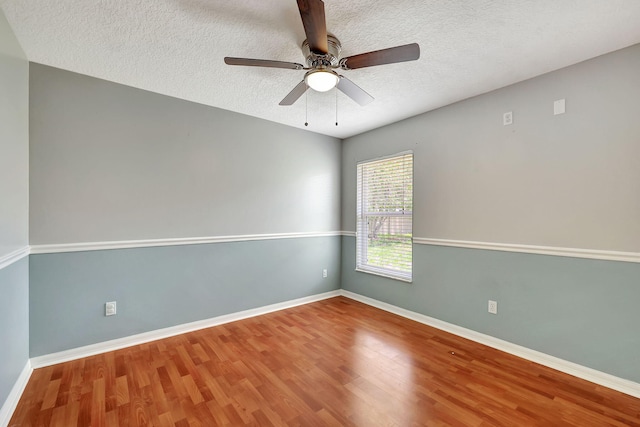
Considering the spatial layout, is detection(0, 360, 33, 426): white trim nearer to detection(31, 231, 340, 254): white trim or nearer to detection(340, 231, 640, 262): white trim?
detection(31, 231, 340, 254): white trim

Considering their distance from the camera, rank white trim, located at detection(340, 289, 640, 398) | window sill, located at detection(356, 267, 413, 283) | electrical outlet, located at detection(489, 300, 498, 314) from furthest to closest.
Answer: window sill, located at detection(356, 267, 413, 283) < electrical outlet, located at detection(489, 300, 498, 314) < white trim, located at detection(340, 289, 640, 398)

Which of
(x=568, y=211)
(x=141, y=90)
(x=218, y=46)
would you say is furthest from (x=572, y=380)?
(x=141, y=90)

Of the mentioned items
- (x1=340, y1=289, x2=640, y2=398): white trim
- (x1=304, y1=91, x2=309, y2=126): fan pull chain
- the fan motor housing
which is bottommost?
(x1=340, y1=289, x2=640, y2=398): white trim

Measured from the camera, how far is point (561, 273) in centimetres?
227

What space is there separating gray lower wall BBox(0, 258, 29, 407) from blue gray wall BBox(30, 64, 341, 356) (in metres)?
0.14

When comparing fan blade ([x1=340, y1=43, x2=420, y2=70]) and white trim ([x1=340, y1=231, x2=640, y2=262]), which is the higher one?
fan blade ([x1=340, y1=43, x2=420, y2=70])

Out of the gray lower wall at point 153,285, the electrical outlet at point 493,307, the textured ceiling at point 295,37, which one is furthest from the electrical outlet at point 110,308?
the electrical outlet at point 493,307

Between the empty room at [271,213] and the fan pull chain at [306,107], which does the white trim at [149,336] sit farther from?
the fan pull chain at [306,107]

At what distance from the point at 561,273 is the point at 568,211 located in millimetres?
513

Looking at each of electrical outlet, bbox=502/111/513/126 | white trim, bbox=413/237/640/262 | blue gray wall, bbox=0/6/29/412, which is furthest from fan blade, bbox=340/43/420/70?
blue gray wall, bbox=0/6/29/412

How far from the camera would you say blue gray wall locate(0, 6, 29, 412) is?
5.42 ft

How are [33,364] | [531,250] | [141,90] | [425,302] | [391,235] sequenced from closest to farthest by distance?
[33,364], [531,250], [141,90], [425,302], [391,235]

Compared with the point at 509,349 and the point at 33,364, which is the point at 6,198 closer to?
the point at 33,364

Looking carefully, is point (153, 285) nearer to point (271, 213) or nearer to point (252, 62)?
point (271, 213)
